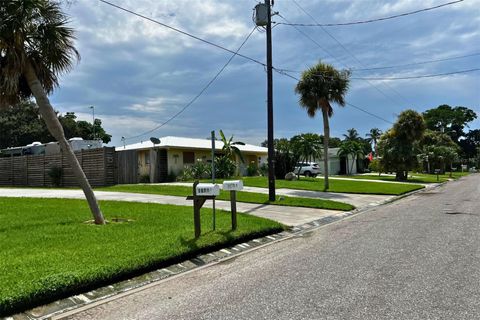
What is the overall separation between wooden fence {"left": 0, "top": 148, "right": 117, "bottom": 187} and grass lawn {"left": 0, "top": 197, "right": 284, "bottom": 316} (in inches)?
581

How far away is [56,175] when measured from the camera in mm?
28562

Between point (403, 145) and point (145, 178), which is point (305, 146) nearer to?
point (403, 145)

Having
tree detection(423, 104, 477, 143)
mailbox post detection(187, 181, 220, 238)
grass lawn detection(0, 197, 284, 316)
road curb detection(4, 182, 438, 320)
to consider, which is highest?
tree detection(423, 104, 477, 143)

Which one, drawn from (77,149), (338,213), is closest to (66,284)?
(338,213)

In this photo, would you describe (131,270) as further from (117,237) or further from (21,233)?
(21,233)

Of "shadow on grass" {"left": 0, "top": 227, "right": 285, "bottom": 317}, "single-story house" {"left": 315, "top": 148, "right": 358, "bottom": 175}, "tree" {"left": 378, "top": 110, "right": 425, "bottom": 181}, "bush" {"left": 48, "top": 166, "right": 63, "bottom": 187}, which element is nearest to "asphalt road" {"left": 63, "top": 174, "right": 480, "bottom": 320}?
"shadow on grass" {"left": 0, "top": 227, "right": 285, "bottom": 317}

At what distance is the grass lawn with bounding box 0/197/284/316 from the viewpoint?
554 centimetres

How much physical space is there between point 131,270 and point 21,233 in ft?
11.5

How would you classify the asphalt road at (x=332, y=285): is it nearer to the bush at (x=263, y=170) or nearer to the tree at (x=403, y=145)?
the bush at (x=263, y=170)

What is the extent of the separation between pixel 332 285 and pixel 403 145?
129 ft

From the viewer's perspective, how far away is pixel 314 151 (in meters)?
37.3

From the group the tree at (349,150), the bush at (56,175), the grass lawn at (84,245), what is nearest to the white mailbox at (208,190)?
the grass lawn at (84,245)

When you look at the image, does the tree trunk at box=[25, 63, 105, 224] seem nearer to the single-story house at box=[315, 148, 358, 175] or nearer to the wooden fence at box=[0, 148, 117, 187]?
the wooden fence at box=[0, 148, 117, 187]

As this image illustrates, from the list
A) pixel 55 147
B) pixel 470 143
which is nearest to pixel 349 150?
pixel 55 147
